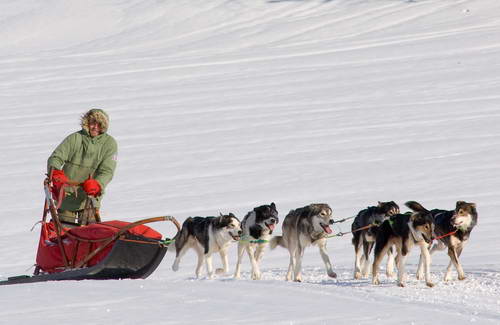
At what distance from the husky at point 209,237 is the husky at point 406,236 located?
107 centimetres

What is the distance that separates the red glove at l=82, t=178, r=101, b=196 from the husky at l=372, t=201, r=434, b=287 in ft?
6.49

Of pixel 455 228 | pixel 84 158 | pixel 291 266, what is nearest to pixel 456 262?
pixel 455 228

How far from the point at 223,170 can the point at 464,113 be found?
4595 millimetres

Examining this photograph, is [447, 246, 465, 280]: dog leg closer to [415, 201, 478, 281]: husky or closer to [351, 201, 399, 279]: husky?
[415, 201, 478, 281]: husky

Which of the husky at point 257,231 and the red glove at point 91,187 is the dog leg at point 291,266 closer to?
the husky at point 257,231

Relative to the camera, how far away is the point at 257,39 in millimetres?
24094

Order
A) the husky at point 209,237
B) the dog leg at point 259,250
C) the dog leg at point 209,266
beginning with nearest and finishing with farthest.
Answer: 1. the husky at point 209,237
2. the dog leg at point 209,266
3. the dog leg at point 259,250

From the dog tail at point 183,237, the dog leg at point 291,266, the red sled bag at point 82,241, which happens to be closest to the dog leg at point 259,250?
the dog leg at point 291,266

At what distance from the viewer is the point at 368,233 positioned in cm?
682

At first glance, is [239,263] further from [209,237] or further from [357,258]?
[357,258]

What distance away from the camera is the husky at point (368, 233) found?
663cm

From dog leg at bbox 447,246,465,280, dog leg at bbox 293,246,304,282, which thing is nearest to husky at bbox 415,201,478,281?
dog leg at bbox 447,246,465,280

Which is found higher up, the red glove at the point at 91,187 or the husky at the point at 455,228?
the red glove at the point at 91,187

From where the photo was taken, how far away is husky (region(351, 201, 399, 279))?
21.8 ft
